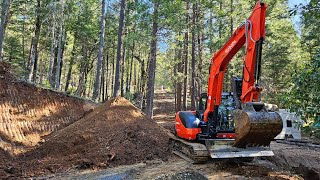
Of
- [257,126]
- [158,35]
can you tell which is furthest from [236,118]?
[158,35]

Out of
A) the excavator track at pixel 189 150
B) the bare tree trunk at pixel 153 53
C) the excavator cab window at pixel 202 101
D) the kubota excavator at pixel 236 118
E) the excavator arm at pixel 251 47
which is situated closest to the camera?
the kubota excavator at pixel 236 118

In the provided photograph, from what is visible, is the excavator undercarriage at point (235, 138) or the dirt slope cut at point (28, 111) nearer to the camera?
the excavator undercarriage at point (235, 138)

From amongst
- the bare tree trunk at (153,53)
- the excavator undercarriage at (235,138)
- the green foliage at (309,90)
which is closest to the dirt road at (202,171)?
the excavator undercarriage at (235,138)

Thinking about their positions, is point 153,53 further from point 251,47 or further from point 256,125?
point 256,125

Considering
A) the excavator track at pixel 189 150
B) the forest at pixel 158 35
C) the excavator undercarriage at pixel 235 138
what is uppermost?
the forest at pixel 158 35

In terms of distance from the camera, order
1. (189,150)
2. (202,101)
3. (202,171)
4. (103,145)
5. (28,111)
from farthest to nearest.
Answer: (28,111), (103,145), (202,101), (189,150), (202,171)

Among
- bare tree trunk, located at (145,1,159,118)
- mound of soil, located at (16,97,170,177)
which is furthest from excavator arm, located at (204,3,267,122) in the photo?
bare tree trunk, located at (145,1,159,118)

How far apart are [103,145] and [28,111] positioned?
18.7 ft

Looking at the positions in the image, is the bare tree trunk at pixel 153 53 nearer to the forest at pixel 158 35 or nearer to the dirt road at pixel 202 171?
the forest at pixel 158 35

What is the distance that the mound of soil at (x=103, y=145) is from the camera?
9703 mm

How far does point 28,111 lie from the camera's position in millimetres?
14602

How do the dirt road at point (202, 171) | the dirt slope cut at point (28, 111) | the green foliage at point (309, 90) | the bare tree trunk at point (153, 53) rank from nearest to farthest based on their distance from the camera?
the green foliage at point (309, 90) → the dirt road at point (202, 171) → the dirt slope cut at point (28, 111) → the bare tree trunk at point (153, 53)

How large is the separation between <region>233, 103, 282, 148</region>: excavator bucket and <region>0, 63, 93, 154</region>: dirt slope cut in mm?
8350

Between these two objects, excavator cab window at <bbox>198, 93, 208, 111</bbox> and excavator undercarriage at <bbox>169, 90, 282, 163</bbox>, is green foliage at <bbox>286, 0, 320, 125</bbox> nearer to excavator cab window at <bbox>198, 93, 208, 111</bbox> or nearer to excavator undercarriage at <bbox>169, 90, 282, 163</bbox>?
excavator undercarriage at <bbox>169, 90, 282, 163</bbox>
